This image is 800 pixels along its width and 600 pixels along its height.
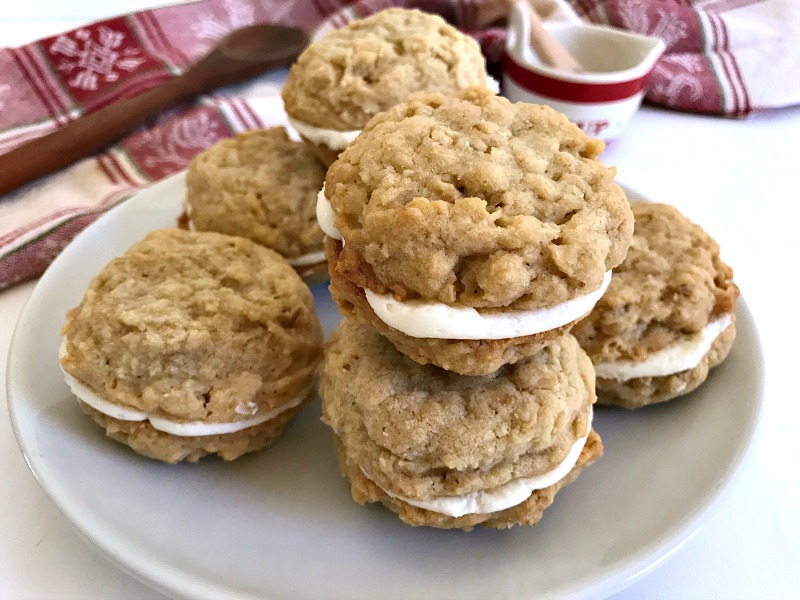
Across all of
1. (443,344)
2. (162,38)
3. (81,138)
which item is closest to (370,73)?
(443,344)

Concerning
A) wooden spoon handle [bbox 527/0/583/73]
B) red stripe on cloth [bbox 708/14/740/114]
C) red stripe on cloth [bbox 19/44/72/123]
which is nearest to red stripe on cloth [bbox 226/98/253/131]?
red stripe on cloth [bbox 19/44/72/123]

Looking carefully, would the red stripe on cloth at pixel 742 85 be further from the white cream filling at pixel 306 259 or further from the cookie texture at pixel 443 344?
the cookie texture at pixel 443 344

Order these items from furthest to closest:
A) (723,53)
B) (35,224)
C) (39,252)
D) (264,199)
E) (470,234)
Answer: (723,53) < (35,224) < (39,252) < (264,199) < (470,234)

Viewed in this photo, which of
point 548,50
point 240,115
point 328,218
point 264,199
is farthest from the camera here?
point 240,115

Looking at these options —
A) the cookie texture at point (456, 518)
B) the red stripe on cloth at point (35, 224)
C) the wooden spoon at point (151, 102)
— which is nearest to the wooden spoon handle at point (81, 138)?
the wooden spoon at point (151, 102)

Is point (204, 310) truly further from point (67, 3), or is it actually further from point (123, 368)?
point (67, 3)

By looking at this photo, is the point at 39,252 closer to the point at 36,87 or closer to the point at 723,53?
the point at 36,87

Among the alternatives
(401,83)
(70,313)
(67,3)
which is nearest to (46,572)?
(70,313)
